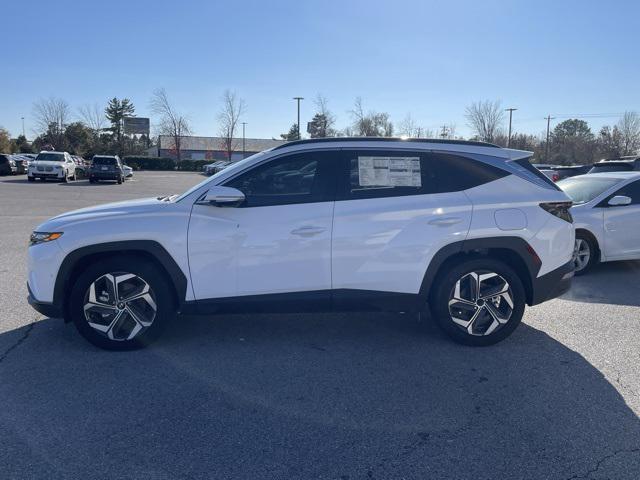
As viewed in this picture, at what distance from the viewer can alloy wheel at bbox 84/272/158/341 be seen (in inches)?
173

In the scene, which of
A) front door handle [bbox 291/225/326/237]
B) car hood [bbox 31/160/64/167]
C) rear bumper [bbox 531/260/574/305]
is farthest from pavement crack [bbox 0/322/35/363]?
car hood [bbox 31/160/64/167]

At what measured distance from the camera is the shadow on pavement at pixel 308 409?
291 centimetres

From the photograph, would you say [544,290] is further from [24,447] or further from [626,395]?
[24,447]

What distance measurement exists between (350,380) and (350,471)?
1157mm

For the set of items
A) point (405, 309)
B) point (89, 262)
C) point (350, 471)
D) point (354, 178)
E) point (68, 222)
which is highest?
point (354, 178)

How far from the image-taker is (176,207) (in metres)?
4.45

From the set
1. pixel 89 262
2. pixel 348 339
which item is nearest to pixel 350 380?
pixel 348 339

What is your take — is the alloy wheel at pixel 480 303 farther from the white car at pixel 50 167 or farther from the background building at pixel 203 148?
the background building at pixel 203 148

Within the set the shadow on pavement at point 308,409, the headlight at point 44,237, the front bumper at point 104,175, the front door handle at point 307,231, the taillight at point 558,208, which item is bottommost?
the shadow on pavement at point 308,409

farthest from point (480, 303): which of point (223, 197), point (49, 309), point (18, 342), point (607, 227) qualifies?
point (18, 342)

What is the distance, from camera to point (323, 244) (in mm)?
4391

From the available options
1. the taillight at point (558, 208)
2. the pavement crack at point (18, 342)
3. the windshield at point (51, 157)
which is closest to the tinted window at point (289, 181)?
the taillight at point (558, 208)

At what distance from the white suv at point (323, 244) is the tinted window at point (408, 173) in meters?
0.01

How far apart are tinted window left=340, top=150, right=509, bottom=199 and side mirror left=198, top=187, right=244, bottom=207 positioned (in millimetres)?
903
